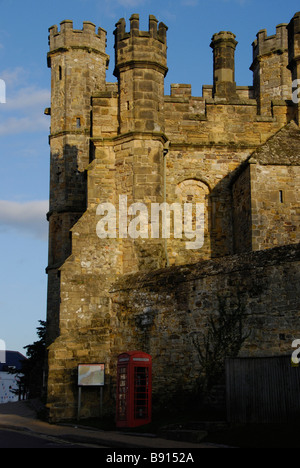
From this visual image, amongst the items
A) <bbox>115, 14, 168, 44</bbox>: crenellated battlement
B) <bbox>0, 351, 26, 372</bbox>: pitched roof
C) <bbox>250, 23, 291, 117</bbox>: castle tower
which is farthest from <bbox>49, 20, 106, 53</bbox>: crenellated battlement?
<bbox>0, 351, 26, 372</bbox>: pitched roof

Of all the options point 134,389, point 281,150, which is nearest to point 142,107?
point 281,150

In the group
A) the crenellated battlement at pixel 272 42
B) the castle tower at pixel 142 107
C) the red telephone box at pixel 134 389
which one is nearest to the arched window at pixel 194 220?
the castle tower at pixel 142 107

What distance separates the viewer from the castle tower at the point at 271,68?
34.4 metres

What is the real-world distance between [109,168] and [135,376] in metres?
7.42

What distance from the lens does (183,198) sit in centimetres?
2283

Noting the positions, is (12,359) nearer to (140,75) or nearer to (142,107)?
(142,107)

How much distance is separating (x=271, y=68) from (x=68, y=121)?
1086 centimetres

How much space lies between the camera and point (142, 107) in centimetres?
2155

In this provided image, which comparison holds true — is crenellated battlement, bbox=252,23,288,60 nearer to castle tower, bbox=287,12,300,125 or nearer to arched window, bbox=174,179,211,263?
castle tower, bbox=287,12,300,125

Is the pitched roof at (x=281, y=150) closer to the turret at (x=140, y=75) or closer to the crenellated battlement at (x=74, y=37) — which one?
the turret at (x=140, y=75)

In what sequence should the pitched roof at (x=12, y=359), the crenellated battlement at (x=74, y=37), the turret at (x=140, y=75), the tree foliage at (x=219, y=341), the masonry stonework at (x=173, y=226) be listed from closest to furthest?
the tree foliage at (x=219, y=341) < the masonry stonework at (x=173, y=226) < the turret at (x=140, y=75) < the crenellated battlement at (x=74, y=37) < the pitched roof at (x=12, y=359)

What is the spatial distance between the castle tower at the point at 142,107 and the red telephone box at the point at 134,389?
4.72 m

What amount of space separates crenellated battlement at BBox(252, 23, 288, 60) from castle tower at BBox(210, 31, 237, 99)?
1071 cm

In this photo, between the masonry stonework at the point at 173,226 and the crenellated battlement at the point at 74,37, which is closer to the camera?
the masonry stonework at the point at 173,226
